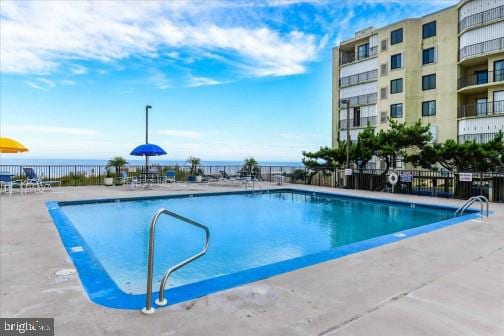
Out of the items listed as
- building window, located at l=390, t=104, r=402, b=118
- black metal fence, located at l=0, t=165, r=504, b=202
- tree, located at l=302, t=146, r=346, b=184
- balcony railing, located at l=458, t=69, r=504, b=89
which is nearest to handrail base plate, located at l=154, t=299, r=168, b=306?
black metal fence, located at l=0, t=165, r=504, b=202

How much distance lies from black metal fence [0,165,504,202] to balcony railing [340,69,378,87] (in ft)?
44.2

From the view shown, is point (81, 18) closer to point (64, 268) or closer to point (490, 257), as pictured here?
point (64, 268)

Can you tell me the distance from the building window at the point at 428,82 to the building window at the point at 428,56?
109 cm

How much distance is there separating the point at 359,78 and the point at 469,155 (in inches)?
730

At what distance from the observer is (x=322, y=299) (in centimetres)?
292

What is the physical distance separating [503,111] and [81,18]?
2327 centimetres

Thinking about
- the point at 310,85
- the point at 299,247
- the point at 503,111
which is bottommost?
the point at 299,247

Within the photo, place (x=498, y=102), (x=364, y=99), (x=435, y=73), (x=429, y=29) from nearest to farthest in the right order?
(x=498, y=102) < (x=435, y=73) < (x=429, y=29) < (x=364, y=99)

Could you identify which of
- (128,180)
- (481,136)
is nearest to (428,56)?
(481,136)

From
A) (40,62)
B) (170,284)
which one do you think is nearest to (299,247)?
(170,284)

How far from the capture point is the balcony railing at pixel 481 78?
20.4m

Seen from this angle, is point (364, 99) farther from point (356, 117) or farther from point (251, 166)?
point (251, 166)

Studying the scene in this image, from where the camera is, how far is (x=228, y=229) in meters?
7.59

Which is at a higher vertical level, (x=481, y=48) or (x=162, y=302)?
(x=481, y=48)
